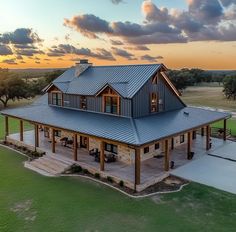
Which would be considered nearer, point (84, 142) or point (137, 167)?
point (137, 167)

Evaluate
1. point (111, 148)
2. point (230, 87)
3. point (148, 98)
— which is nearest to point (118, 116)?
point (111, 148)

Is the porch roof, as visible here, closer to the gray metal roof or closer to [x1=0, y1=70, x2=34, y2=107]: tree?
the gray metal roof

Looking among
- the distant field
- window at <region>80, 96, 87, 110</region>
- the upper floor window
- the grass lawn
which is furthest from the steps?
the distant field

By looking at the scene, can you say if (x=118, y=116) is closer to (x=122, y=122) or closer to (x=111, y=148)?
(x=122, y=122)

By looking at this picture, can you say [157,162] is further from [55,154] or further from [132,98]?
[55,154]

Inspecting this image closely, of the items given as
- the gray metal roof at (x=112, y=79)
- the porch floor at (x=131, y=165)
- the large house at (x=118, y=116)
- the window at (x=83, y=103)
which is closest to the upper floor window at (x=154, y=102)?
the large house at (x=118, y=116)

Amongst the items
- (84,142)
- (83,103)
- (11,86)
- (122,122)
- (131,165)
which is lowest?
(131,165)

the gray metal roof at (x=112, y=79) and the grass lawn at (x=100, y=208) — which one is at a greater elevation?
the gray metal roof at (x=112, y=79)

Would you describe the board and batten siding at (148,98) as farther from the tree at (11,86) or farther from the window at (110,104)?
the tree at (11,86)
